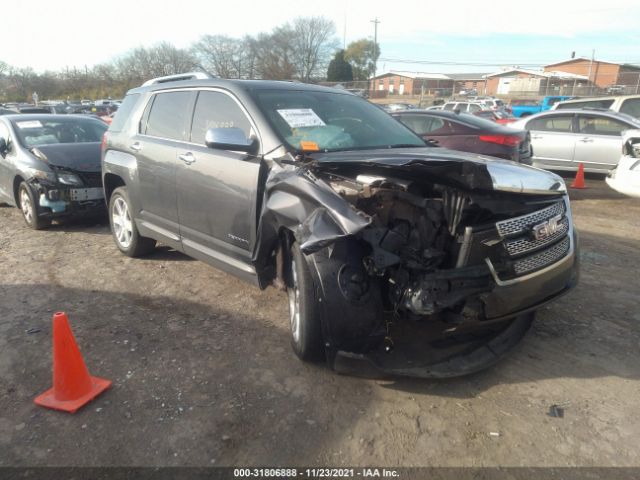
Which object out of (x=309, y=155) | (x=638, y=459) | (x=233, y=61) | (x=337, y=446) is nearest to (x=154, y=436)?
(x=337, y=446)

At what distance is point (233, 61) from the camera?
4834 cm

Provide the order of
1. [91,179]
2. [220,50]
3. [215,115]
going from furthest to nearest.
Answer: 1. [220,50]
2. [91,179]
3. [215,115]

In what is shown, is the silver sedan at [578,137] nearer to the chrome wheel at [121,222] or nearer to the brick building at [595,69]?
the chrome wheel at [121,222]

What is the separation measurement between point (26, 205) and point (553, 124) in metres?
10.1

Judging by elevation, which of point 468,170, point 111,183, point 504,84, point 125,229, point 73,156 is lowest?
point 125,229

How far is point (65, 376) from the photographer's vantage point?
2824 mm

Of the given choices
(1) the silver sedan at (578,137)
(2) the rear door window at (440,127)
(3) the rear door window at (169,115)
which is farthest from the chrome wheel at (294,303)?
(1) the silver sedan at (578,137)

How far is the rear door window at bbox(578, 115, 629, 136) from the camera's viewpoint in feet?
31.2

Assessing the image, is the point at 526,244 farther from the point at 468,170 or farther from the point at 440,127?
the point at 440,127

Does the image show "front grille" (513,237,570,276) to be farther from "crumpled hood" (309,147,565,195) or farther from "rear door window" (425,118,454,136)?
"rear door window" (425,118,454,136)

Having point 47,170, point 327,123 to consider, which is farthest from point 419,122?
point 47,170

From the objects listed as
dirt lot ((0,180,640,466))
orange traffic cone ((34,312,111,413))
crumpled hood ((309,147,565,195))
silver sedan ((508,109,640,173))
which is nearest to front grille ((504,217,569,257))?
crumpled hood ((309,147,565,195))

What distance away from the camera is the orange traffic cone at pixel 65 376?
2.80 meters

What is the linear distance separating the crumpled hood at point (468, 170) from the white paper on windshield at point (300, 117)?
0.46 m
